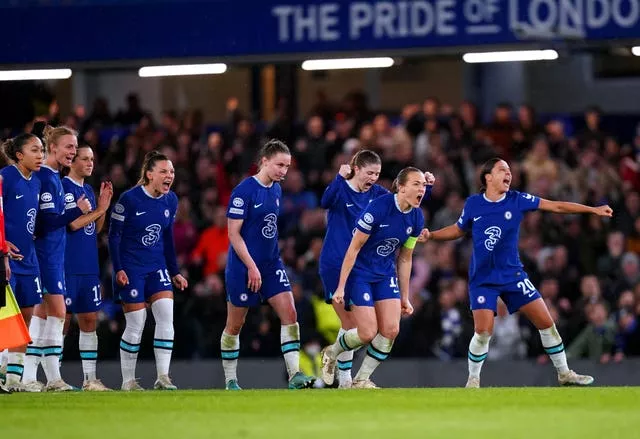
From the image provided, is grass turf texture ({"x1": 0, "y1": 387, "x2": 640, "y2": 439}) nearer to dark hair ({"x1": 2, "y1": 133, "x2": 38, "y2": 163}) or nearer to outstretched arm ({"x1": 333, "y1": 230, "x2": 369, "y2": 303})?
outstretched arm ({"x1": 333, "y1": 230, "x2": 369, "y2": 303})

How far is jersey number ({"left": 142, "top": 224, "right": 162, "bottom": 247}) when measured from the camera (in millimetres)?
15375

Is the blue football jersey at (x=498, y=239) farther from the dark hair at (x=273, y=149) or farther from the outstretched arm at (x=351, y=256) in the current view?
the dark hair at (x=273, y=149)

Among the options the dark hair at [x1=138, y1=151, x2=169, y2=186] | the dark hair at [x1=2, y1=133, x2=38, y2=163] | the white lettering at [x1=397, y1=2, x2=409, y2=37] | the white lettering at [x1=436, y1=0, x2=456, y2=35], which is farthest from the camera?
the white lettering at [x1=397, y1=2, x2=409, y2=37]

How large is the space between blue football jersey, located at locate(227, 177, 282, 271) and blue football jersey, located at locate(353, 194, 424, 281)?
825mm

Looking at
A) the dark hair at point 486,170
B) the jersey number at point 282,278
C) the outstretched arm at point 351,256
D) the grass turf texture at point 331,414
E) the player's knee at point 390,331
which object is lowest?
the grass turf texture at point 331,414

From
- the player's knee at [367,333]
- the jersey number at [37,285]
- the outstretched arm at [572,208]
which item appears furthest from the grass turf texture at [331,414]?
the outstretched arm at [572,208]

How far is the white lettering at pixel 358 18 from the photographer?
63.0 feet

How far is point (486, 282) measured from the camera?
15234mm

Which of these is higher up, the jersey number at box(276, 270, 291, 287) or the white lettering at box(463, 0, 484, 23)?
the white lettering at box(463, 0, 484, 23)

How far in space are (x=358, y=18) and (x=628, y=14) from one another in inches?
120

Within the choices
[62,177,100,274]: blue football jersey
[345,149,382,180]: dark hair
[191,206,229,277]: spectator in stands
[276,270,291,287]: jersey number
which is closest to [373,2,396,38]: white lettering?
[191,206,229,277]: spectator in stands

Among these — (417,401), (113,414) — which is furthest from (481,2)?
(113,414)

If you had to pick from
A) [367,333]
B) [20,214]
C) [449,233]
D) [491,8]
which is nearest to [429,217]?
[491,8]

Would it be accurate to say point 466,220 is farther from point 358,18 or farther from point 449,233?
point 358,18
